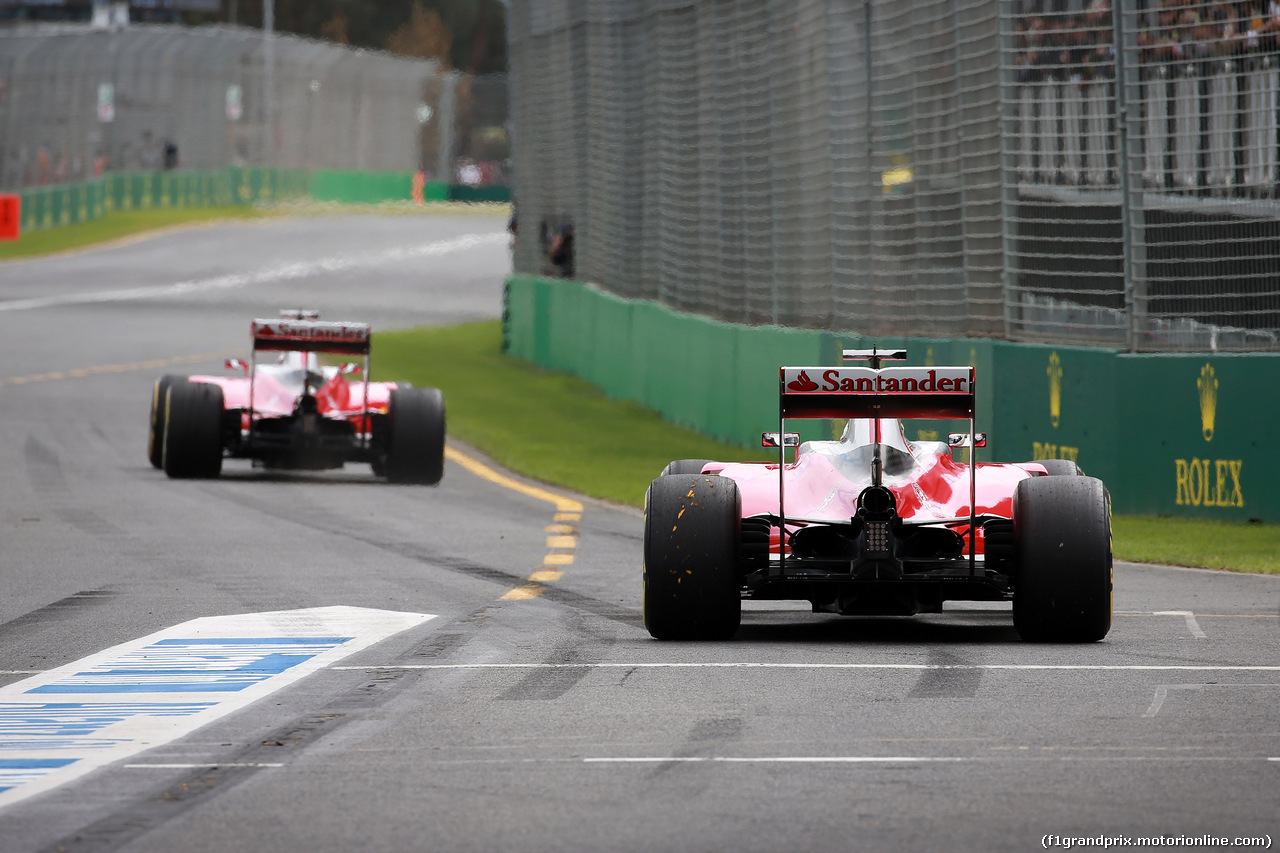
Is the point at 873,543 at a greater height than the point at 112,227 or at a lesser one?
lesser

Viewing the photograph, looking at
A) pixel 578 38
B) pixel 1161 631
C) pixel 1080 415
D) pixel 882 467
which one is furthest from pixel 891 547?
pixel 578 38

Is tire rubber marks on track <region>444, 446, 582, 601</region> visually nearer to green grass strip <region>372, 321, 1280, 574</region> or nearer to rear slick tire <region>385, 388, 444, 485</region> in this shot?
green grass strip <region>372, 321, 1280, 574</region>

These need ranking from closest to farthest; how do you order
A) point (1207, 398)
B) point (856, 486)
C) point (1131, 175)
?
point (856, 486) → point (1207, 398) → point (1131, 175)

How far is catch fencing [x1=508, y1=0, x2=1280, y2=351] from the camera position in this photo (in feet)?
49.7

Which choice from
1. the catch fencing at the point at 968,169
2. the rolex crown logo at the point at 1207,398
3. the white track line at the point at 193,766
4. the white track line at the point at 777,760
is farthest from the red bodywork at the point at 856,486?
the catch fencing at the point at 968,169

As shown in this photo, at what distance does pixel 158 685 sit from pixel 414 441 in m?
10.2

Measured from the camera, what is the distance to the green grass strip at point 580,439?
A: 46.0ft

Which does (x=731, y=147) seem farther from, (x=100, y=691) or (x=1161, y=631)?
(x=100, y=691)

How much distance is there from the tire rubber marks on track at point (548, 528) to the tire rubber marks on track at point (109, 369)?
9226mm

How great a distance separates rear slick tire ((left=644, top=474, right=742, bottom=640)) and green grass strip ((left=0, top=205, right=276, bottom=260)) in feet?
174

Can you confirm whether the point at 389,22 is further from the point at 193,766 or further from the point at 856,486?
the point at 193,766

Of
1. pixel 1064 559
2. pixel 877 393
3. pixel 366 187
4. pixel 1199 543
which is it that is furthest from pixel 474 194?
pixel 1064 559

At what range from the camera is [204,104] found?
7356 centimetres

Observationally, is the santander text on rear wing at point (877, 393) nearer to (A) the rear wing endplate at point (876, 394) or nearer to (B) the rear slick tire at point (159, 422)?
(A) the rear wing endplate at point (876, 394)
